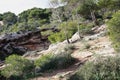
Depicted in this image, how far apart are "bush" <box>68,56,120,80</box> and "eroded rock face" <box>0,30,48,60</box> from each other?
19.0 metres

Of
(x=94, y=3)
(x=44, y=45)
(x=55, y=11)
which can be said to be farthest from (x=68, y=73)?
(x=94, y=3)

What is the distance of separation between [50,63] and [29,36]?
19083 mm

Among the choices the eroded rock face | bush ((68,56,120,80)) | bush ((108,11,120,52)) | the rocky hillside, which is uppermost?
bush ((108,11,120,52))

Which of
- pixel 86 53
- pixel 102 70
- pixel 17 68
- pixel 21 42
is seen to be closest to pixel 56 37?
pixel 21 42

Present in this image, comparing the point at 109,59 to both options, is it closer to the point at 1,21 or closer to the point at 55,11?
the point at 55,11

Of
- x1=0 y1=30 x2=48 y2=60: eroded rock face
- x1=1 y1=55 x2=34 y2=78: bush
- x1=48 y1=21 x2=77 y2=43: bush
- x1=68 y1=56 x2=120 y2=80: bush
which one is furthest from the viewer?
x1=0 y1=30 x2=48 y2=60: eroded rock face

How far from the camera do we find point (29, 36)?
127 ft

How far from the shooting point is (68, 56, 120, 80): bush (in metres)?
14.7

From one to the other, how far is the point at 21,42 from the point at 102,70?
23178mm

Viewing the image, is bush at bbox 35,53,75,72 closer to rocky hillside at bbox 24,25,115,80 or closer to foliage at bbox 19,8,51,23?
rocky hillside at bbox 24,25,115,80

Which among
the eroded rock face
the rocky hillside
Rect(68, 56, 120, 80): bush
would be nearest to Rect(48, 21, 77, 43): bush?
the eroded rock face

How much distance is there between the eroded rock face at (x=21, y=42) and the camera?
112 feet

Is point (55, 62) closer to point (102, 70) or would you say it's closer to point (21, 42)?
point (102, 70)

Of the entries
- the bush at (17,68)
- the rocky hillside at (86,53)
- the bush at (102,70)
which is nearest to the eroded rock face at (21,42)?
the rocky hillside at (86,53)
